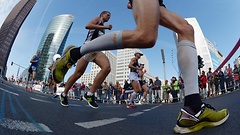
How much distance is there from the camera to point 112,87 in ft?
31.9

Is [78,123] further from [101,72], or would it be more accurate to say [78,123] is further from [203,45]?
[203,45]

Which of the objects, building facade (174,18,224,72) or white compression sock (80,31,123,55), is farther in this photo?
building facade (174,18,224,72)

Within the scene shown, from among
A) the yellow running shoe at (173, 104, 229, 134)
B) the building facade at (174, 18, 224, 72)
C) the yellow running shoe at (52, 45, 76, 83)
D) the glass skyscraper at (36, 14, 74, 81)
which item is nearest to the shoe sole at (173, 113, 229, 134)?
the yellow running shoe at (173, 104, 229, 134)

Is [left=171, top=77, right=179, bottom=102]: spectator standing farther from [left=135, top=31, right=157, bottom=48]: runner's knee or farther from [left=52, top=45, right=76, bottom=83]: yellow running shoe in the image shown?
[left=135, top=31, right=157, bottom=48]: runner's knee

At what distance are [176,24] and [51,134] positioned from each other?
1.00m

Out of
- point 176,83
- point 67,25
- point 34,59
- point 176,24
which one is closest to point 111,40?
point 176,24

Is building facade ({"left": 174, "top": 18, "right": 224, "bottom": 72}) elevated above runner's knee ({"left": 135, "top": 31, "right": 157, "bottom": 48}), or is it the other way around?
building facade ({"left": 174, "top": 18, "right": 224, "bottom": 72})

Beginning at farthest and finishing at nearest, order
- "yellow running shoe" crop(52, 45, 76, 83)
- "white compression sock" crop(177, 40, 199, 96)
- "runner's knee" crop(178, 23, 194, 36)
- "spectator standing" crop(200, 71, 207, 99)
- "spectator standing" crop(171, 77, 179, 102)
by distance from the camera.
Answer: "spectator standing" crop(171, 77, 179, 102), "spectator standing" crop(200, 71, 207, 99), "yellow running shoe" crop(52, 45, 76, 83), "runner's knee" crop(178, 23, 194, 36), "white compression sock" crop(177, 40, 199, 96)

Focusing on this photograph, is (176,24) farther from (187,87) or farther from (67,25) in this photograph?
(67,25)

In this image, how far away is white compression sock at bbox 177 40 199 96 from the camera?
1.04 metres

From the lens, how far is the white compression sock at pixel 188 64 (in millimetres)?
1041

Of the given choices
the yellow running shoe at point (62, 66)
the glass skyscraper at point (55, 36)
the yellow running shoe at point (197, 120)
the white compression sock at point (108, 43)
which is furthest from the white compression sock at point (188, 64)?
the glass skyscraper at point (55, 36)

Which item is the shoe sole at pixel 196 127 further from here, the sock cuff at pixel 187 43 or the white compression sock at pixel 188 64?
the sock cuff at pixel 187 43

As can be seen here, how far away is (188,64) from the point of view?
1.08 meters
